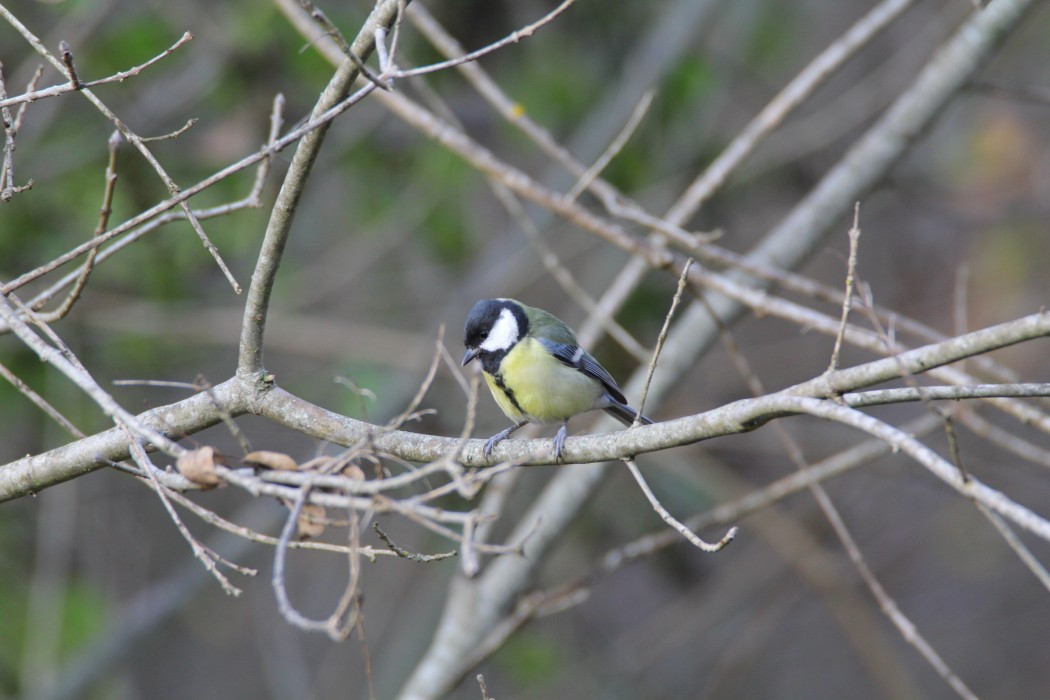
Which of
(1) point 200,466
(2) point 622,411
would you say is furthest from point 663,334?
(2) point 622,411

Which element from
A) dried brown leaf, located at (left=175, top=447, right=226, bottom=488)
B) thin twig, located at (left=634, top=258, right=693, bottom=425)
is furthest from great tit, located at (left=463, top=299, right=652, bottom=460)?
dried brown leaf, located at (left=175, top=447, right=226, bottom=488)

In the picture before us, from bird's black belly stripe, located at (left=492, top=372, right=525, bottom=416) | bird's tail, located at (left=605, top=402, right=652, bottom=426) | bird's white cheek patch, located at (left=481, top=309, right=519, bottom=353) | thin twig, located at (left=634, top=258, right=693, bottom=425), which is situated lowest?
thin twig, located at (left=634, top=258, right=693, bottom=425)

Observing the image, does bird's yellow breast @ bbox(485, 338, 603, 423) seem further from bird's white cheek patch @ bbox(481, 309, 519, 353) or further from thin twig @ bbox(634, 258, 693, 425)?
thin twig @ bbox(634, 258, 693, 425)

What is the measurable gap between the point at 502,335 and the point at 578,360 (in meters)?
0.31

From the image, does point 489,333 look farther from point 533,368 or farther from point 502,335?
point 533,368

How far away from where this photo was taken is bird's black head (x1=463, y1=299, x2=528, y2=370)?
11.5 ft

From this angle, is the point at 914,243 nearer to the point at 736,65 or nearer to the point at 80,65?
the point at 736,65

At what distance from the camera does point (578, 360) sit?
3.61 metres

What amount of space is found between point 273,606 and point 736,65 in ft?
15.5

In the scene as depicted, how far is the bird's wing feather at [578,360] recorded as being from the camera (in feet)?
11.7

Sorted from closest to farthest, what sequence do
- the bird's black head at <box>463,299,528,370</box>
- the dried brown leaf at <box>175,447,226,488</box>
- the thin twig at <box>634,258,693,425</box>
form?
the dried brown leaf at <box>175,447,226,488</box>
the thin twig at <box>634,258,693,425</box>
the bird's black head at <box>463,299,528,370</box>

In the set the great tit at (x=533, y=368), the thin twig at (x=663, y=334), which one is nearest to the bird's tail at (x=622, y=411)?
the great tit at (x=533, y=368)

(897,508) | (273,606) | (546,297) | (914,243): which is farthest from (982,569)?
(273,606)

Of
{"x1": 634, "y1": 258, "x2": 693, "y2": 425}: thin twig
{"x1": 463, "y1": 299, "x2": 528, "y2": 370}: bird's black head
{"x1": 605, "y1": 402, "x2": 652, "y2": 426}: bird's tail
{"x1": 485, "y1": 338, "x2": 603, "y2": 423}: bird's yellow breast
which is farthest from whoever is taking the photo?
{"x1": 605, "y1": 402, "x2": 652, "y2": 426}: bird's tail
